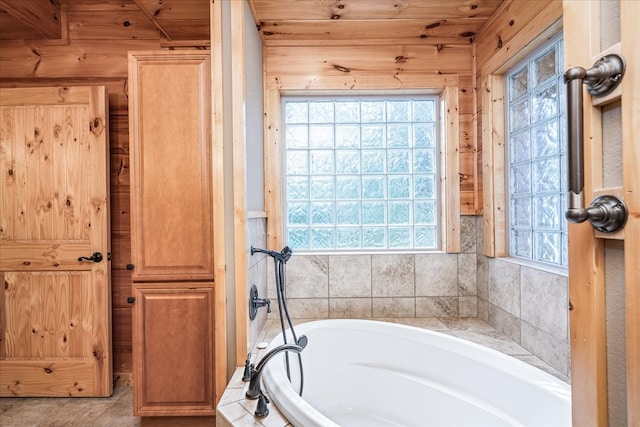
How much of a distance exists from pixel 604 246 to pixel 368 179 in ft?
6.31

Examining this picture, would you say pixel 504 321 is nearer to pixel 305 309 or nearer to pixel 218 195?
pixel 305 309

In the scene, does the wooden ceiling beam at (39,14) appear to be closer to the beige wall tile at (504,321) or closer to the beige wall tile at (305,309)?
the beige wall tile at (305,309)

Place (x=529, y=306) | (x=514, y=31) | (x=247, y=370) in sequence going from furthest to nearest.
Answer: (x=514, y=31)
(x=529, y=306)
(x=247, y=370)

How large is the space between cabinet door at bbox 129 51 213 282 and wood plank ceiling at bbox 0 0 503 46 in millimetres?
601

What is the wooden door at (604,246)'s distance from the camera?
458 millimetres

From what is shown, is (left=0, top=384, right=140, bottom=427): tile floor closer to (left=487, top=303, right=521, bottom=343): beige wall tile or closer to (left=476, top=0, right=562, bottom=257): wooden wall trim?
(left=487, top=303, right=521, bottom=343): beige wall tile

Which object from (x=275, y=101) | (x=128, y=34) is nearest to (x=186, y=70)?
(x=275, y=101)

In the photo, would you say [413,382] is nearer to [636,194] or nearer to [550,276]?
[550,276]

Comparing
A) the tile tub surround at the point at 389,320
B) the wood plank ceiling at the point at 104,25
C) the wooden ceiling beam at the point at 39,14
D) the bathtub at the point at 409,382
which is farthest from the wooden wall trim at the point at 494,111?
the wooden ceiling beam at the point at 39,14

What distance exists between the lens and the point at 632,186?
18.2 inches

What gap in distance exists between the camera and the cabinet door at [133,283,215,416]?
1777 millimetres

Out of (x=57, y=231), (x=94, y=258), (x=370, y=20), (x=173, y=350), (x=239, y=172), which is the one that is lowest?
(x=173, y=350)

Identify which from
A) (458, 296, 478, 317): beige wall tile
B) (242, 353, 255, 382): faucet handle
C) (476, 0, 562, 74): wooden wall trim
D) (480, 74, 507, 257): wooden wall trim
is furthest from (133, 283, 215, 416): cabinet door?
(476, 0, 562, 74): wooden wall trim

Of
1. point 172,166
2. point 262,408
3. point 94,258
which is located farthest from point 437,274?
point 94,258
